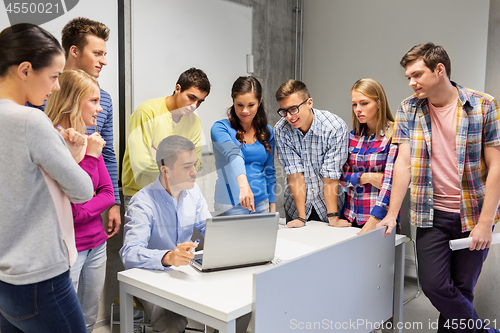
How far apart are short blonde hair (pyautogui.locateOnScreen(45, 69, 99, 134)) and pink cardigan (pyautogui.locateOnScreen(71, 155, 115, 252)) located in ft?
0.50

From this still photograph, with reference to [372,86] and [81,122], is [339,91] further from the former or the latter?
[81,122]

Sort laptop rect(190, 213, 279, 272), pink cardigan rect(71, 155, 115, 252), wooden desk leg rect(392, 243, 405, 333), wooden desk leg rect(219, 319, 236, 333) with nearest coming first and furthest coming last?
1. wooden desk leg rect(219, 319, 236, 333)
2. laptop rect(190, 213, 279, 272)
3. pink cardigan rect(71, 155, 115, 252)
4. wooden desk leg rect(392, 243, 405, 333)

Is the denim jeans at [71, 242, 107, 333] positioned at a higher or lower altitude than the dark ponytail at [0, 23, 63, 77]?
lower

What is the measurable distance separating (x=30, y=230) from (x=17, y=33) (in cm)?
49

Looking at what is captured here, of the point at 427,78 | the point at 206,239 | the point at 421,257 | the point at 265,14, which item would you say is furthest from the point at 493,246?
the point at 265,14

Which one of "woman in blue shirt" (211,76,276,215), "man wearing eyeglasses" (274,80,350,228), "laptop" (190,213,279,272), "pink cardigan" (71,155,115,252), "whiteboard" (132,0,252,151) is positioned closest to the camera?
"laptop" (190,213,279,272)

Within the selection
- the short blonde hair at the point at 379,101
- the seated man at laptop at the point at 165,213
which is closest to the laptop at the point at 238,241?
Answer: the seated man at laptop at the point at 165,213

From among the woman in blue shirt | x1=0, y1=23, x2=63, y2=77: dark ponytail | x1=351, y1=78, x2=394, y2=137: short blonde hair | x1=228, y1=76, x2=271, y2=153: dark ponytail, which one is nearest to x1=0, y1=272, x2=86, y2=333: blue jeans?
x1=0, y1=23, x2=63, y2=77: dark ponytail

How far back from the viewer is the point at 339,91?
3.64m

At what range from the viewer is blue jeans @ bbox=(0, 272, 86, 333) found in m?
0.93

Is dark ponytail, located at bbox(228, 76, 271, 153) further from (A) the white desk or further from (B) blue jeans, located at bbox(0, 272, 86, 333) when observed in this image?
(B) blue jeans, located at bbox(0, 272, 86, 333)

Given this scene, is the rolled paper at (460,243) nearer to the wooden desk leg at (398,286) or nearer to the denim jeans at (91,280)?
the wooden desk leg at (398,286)

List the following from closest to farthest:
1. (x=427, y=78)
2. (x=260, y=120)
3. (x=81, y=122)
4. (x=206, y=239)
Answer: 1. (x=206, y=239)
2. (x=81, y=122)
3. (x=427, y=78)
4. (x=260, y=120)

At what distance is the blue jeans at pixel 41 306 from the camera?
93 cm
